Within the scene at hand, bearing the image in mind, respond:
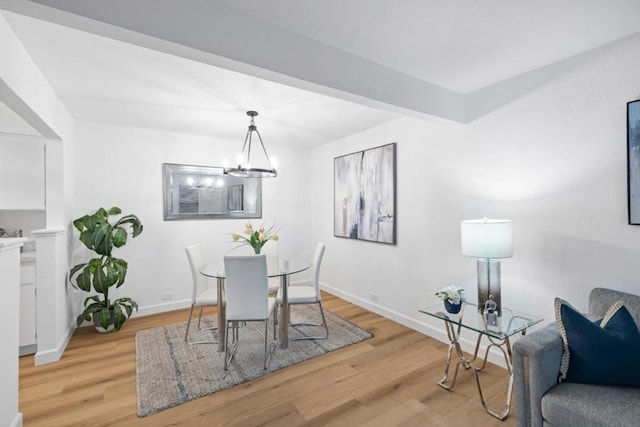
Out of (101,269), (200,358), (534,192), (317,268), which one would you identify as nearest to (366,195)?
(317,268)

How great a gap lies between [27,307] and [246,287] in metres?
2.09

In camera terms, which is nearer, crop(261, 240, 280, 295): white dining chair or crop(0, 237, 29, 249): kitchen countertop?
crop(0, 237, 29, 249): kitchen countertop

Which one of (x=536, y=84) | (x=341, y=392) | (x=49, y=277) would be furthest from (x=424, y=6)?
(x=49, y=277)

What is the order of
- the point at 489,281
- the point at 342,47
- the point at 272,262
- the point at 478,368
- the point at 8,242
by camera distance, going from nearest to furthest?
the point at 8,242 < the point at 342,47 < the point at 489,281 < the point at 478,368 < the point at 272,262

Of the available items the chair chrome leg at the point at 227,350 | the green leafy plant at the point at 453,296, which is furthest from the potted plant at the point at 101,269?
the green leafy plant at the point at 453,296

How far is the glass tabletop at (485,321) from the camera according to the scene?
77.1 inches

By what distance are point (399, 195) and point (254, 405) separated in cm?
252

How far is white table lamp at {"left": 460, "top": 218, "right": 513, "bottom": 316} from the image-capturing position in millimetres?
2102

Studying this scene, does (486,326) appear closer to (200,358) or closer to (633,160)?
(633,160)

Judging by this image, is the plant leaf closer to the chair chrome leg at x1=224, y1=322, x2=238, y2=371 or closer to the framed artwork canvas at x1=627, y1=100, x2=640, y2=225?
the chair chrome leg at x1=224, y1=322, x2=238, y2=371

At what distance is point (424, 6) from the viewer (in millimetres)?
1575

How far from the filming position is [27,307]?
275 centimetres

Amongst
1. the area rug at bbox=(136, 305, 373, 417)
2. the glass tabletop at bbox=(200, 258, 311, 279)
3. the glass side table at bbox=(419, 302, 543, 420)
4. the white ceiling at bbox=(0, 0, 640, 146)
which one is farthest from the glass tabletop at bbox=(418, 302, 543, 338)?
the white ceiling at bbox=(0, 0, 640, 146)

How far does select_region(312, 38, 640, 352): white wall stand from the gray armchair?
43 cm
